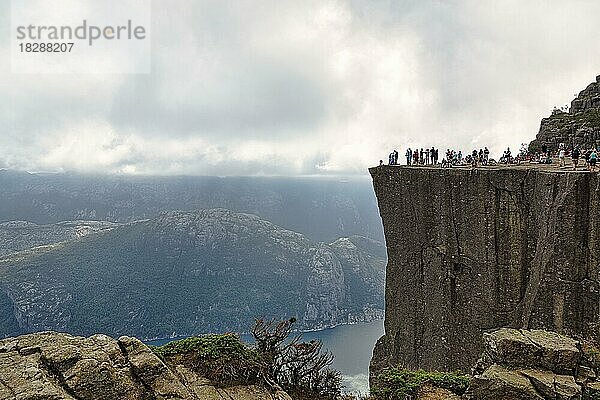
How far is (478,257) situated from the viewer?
29.1 metres

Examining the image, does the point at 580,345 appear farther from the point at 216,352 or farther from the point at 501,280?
the point at 216,352

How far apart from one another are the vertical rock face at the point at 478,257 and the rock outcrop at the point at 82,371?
64.1 ft

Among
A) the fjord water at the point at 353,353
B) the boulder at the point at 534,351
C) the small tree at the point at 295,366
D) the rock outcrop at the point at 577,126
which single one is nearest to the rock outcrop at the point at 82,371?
the small tree at the point at 295,366

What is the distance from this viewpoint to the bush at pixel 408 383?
1835cm

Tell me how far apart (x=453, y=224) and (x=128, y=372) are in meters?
23.9

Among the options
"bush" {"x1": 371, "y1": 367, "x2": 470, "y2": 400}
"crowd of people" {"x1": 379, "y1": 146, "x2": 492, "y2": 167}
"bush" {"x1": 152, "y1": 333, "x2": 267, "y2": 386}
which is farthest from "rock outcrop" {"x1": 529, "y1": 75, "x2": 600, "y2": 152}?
"bush" {"x1": 152, "y1": 333, "x2": 267, "y2": 386}

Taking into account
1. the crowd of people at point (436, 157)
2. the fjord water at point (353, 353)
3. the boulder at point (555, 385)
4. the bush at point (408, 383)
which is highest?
the crowd of people at point (436, 157)

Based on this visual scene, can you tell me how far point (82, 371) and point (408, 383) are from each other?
12752 mm

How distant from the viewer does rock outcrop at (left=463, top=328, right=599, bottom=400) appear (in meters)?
14.3

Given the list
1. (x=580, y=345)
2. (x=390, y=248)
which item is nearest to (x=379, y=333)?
(x=390, y=248)

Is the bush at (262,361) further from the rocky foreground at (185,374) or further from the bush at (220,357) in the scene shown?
the rocky foreground at (185,374)

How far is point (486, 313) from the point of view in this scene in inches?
1118

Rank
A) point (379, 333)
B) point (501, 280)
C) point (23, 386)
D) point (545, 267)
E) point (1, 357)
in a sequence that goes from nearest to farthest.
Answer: point (23, 386)
point (1, 357)
point (545, 267)
point (501, 280)
point (379, 333)

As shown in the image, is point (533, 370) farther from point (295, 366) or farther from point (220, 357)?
point (220, 357)
